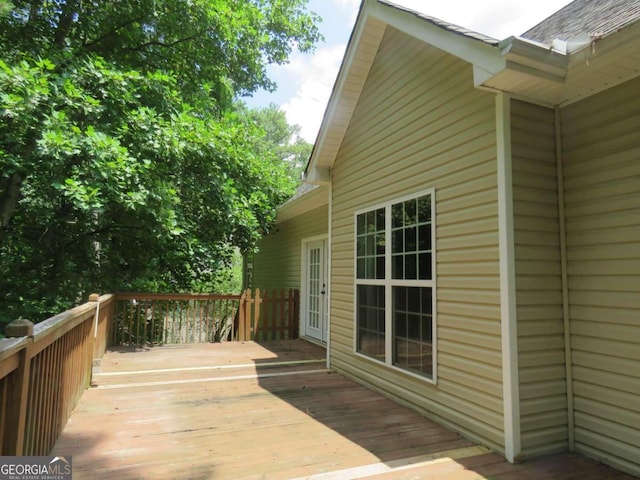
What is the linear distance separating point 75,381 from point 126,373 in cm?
150

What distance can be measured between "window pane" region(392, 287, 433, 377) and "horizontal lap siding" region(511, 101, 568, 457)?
0.97m

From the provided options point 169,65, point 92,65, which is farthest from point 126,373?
point 169,65

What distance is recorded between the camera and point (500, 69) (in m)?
2.54

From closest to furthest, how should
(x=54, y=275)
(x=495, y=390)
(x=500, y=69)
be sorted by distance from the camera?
(x=500, y=69) → (x=495, y=390) → (x=54, y=275)

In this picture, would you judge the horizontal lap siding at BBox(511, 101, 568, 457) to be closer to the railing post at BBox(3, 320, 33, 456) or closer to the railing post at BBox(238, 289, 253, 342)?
the railing post at BBox(3, 320, 33, 456)

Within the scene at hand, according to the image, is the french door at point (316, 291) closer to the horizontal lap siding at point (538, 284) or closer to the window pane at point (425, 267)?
the window pane at point (425, 267)

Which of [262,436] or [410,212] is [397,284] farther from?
[262,436]

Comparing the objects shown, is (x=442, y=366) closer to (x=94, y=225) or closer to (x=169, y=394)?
(x=169, y=394)

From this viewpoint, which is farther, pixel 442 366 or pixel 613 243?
pixel 442 366

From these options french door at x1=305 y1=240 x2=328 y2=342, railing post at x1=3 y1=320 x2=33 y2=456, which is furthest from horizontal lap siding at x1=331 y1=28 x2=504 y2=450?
railing post at x1=3 y1=320 x2=33 y2=456

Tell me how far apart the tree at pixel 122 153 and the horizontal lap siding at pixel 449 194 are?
12.6 feet

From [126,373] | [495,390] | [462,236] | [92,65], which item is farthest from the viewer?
[92,65]

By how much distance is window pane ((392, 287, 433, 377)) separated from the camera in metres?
3.63

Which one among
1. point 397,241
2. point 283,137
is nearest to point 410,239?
point 397,241
